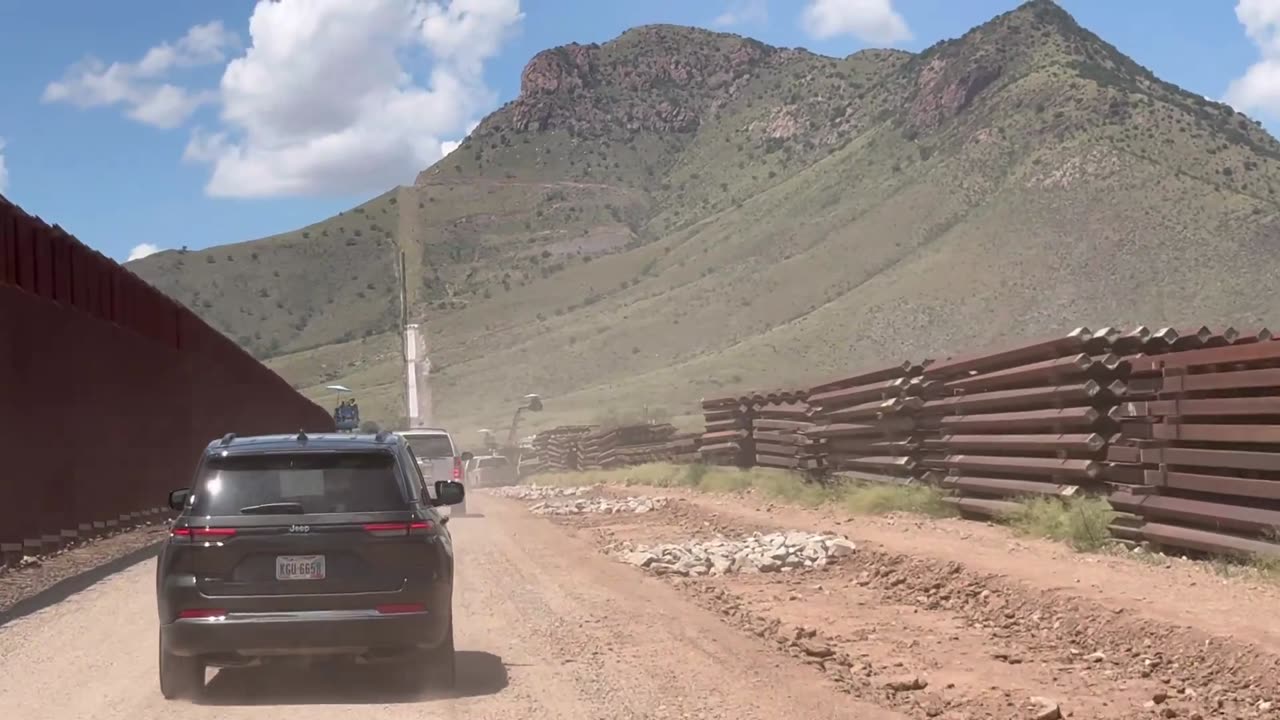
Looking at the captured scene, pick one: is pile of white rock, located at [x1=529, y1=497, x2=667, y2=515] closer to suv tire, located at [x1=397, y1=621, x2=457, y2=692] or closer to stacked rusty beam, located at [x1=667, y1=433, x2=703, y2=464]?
stacked rusty beam, located at [x1=667, y1=433, x2=703, y2=464]

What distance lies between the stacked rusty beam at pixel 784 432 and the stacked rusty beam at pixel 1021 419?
5.57 m

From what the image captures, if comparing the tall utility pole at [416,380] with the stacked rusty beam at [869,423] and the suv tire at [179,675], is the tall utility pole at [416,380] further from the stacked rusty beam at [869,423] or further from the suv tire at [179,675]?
the suv tire at [179,675]

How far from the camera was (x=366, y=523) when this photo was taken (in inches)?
344

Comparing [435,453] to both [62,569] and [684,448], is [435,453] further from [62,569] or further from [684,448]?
[684,448]

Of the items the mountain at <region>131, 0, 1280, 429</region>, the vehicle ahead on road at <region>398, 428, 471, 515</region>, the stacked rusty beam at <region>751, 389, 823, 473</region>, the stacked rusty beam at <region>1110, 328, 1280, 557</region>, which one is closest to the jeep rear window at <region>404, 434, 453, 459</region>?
the vehicle ahead on road at <region>398, 428, 471, 515</region>

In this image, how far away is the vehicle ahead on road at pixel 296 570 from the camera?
8547 millimetres

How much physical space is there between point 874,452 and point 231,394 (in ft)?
55.8

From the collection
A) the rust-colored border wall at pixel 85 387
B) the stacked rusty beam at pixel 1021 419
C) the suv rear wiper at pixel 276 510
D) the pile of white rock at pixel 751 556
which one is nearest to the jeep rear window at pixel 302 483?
the suv rear wiper at pixel 276 510

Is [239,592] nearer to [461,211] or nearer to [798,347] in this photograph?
[798,347]

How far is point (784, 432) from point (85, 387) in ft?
43.7

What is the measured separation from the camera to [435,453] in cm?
2762

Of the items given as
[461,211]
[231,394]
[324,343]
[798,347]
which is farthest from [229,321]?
[231,394]

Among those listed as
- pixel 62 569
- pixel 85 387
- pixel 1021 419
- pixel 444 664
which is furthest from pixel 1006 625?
pixel 85 387

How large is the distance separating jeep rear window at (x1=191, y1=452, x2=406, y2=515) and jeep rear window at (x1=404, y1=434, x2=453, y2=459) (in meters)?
18.6
